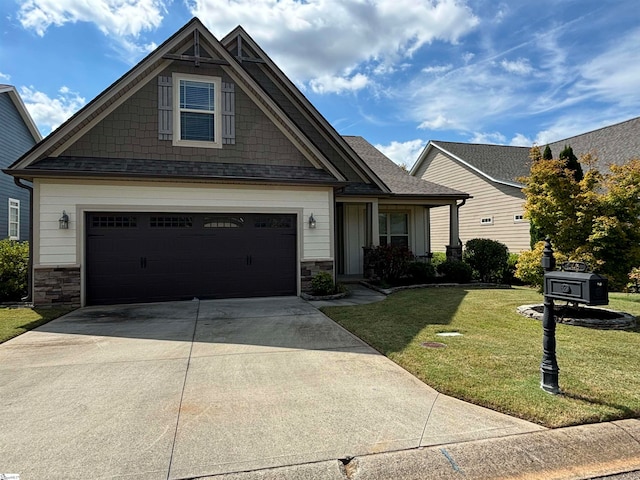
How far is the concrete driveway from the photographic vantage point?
2.87 metres

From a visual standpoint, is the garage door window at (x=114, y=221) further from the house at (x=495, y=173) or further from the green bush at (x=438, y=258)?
the house at (x=495, y=173)

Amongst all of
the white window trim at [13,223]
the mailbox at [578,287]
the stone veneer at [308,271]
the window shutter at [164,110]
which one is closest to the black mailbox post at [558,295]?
the mailbox at [578,287]

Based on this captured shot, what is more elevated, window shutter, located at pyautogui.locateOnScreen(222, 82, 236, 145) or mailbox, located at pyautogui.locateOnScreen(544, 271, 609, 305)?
window shutter, located at pyautogui.locateOnScreen(222, 82, 236, 145)

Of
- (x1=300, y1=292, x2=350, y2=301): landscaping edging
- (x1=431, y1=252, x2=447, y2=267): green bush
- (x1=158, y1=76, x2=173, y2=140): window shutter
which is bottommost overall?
(x1=300, y1=292, x2=350, y2=301): landscaping edging

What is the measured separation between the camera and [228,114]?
10.7m

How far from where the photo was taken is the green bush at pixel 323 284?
34.7ft

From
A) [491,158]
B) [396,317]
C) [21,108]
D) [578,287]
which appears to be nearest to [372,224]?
[396,317]

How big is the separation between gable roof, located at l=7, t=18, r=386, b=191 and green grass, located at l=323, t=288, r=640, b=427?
5.04 m

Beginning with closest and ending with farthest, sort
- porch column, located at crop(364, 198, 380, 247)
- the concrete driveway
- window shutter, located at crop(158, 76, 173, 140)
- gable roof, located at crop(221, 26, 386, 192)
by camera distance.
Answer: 1. the concrete driveway
2. window shutter, located at crop(158, 76, 173, 140)
3. porch column, located at crop(364, 198, 380, 247)
4. gable roof, located at crop(221, 26, 386, 192)

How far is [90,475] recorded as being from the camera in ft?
8.62

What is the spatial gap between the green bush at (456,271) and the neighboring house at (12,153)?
57.0 feet

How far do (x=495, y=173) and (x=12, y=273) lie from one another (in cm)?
2000

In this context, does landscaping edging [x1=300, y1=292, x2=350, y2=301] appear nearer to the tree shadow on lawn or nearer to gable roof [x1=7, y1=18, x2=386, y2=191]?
the tree shadow on lawn

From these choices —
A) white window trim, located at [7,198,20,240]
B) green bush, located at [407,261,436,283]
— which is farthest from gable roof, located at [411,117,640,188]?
white window trim, located at [7,198,20,240]
